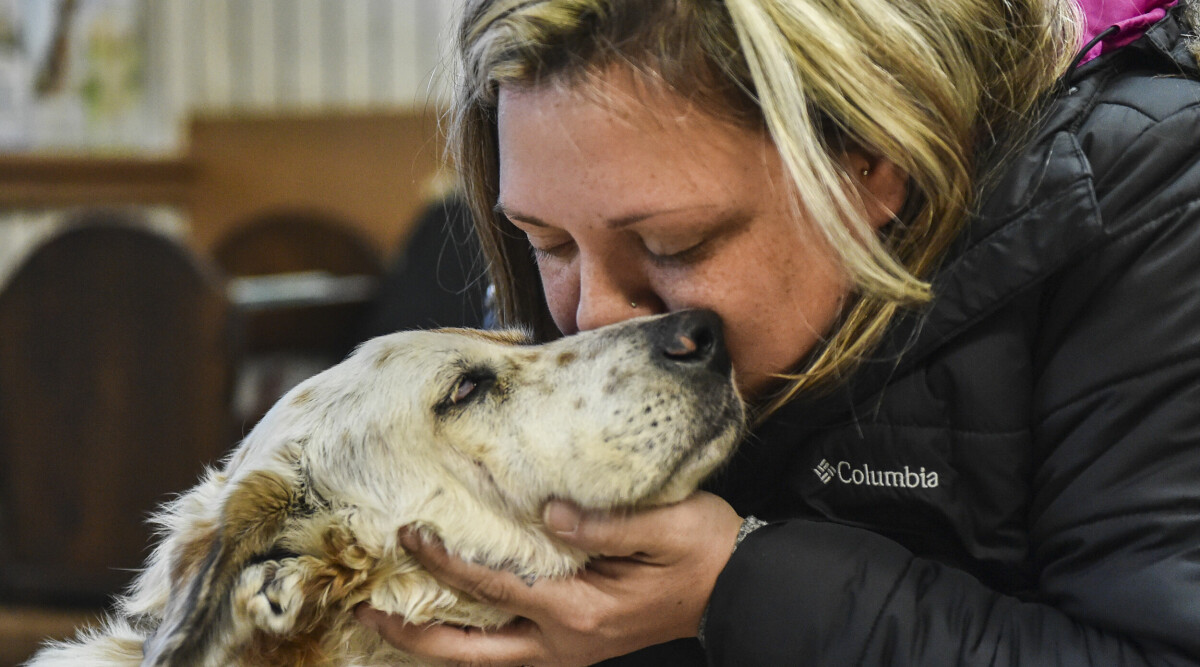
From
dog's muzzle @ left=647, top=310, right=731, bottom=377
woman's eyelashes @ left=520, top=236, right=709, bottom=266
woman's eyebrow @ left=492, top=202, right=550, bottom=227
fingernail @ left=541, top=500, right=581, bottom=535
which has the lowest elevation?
fingernail @ left=541, top=500, right=581, bottom=535

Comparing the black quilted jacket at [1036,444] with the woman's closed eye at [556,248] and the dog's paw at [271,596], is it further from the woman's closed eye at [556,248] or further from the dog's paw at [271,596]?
the dog's paw at [271,596]

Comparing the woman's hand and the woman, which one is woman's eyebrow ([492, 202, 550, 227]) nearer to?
the woman

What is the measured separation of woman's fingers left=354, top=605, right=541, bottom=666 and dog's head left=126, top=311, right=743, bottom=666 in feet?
0.07

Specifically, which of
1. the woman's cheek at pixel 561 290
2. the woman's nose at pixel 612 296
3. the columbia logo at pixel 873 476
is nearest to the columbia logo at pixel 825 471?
the columbia logo at pixel 873 476

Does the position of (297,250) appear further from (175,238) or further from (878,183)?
(878,183)

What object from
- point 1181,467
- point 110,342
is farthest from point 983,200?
point 110,342

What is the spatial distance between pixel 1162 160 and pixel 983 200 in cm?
21

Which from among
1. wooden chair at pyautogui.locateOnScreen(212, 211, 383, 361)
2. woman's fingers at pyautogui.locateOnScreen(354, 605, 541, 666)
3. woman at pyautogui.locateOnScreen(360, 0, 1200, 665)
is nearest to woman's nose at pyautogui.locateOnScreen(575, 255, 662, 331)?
woman at pyautogui.locateOnScreen(360, 0, 1200, 665)

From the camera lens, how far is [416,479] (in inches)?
58.7

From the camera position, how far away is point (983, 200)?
139 centimetres

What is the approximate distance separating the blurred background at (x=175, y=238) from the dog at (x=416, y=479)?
3.46 feet

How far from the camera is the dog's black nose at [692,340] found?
1.39 m

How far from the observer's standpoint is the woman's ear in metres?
1.43

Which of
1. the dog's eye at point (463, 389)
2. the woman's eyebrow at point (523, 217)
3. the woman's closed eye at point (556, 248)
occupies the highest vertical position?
the woman's eyebrow at point (523, 217)
